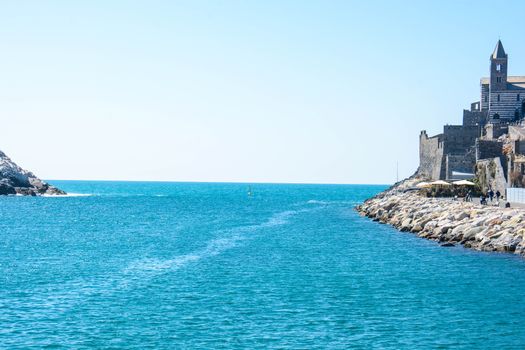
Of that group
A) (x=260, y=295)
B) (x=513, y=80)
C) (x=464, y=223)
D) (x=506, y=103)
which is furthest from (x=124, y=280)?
(x=513, y=80)

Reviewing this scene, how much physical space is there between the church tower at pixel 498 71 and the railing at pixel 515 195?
37.1 m

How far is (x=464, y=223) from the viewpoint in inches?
1930

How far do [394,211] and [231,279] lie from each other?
4056 centimetres

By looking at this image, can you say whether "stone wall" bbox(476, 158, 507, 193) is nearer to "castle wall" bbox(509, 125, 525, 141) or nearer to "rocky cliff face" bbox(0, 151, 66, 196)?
"castle wall" bbox(509, 125, 525, 141)

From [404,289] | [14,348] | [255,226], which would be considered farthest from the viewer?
[255,226]

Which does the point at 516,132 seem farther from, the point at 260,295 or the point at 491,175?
the point at 260,295

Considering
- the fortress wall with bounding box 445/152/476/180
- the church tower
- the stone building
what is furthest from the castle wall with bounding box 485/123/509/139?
the church tower

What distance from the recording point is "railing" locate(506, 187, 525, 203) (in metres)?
55.2

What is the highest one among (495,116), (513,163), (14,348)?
(495,116)

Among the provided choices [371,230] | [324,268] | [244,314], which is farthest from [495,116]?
[244,314]

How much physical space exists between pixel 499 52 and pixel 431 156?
54.3ft

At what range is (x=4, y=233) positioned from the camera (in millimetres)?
62000

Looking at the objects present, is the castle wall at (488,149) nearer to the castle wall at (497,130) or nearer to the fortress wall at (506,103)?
the castle wall at (497,130)

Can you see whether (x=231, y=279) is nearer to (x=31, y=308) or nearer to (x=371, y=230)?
(x=31, y=308)
